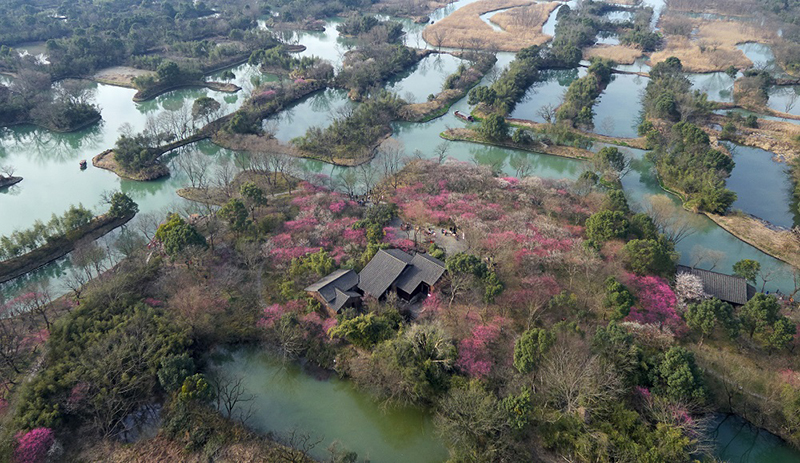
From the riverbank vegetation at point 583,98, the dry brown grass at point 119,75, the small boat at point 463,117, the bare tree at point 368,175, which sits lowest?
the small boat at point 463,117

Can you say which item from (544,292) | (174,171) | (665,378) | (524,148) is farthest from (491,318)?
(174,171)

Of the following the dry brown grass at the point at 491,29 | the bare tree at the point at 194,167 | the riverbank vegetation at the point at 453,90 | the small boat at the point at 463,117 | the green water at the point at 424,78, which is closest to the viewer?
the bare tree at the point at 194,167

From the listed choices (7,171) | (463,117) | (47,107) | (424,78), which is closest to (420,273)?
(463,117)

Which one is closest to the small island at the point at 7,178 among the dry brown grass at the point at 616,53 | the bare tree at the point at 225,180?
the bare tree at the point at 225,180

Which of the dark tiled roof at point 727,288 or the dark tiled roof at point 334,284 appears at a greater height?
the dark tiled roof at point 334,284

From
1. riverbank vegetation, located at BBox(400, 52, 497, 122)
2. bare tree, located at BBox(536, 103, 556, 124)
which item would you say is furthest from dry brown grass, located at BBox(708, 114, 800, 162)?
riverbank vegetation, located at BBox(400, 52, 497, 122)

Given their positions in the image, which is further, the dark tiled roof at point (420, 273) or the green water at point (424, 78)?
the green water at point (424, 78)

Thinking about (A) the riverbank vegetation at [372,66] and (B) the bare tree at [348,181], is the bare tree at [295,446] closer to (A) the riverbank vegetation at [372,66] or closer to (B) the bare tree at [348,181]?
(B) the bare tree at [348,181]

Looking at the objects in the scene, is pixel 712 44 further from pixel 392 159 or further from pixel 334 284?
pixel 334 284
